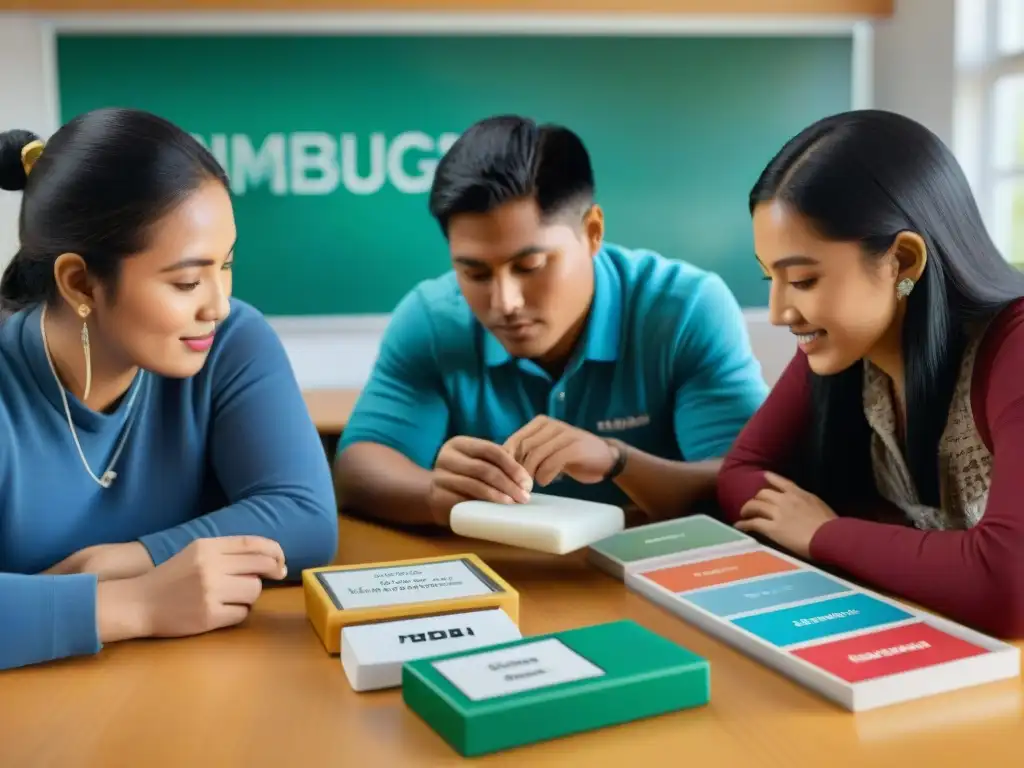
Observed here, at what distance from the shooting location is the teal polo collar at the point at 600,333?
173 cm

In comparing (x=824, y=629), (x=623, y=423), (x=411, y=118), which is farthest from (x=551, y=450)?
(x=411, y=118)

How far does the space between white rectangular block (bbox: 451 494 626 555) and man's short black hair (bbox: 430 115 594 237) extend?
51cm

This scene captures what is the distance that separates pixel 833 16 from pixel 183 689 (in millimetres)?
2738

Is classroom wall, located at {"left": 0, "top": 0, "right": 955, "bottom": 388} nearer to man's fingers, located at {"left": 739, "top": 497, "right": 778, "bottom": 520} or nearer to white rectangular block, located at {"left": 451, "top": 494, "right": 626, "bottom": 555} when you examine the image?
man's fingers, located at {"left": 739, "top": 497, "right": 778, "bottom": 520}

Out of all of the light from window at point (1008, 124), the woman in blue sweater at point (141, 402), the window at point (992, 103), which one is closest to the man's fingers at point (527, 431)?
the woman in blue sweater at point (141, 402)

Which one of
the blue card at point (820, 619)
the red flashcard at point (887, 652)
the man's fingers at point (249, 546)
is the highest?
the man's fingers at point (249, 546)

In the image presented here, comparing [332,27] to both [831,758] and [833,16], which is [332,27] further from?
[831,758]

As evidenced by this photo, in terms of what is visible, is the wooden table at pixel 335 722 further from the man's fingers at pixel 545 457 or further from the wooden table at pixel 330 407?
the wooden table at pixel 330 407

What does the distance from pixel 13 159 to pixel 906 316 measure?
1073 millimetres

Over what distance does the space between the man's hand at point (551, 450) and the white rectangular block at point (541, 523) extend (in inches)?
2.8

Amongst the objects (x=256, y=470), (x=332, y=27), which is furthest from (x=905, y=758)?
(x=332, y=27)

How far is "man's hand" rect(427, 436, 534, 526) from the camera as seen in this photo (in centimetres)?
129

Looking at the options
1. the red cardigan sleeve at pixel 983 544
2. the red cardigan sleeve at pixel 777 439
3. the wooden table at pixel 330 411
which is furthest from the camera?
the wooden table at pixel 330 411

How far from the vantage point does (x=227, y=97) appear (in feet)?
9.66
